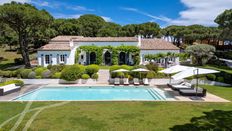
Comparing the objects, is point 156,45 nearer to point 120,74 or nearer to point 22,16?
point 120,74

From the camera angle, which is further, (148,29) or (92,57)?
(148,29)

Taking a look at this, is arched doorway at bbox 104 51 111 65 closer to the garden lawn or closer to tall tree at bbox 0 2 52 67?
tall tree at bbox 0 2 52 67

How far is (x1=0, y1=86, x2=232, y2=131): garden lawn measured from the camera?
486 inches

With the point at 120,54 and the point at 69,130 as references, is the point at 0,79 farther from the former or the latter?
the point at 120,54

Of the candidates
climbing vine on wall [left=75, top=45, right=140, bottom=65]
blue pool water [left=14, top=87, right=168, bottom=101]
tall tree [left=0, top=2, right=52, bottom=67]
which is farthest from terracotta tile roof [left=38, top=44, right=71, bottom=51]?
blue pool water [left=14, top=87, right=168, bottom=101]

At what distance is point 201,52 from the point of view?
42.6m

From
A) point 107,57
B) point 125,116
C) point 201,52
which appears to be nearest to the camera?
point 125,116

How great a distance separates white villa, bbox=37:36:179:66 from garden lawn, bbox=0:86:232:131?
25.3m

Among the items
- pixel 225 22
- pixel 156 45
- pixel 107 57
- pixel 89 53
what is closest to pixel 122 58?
pixel 107 57

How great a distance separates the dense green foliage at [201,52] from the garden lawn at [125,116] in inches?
1027

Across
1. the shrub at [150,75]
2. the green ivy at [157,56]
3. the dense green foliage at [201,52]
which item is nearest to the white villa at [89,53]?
the green ivy at [157,56]

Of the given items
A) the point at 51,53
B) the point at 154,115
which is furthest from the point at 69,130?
the point at 51,53

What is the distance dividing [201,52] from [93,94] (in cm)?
2675

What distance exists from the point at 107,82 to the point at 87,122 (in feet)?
53.2
